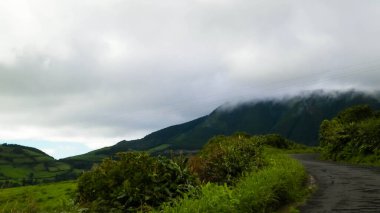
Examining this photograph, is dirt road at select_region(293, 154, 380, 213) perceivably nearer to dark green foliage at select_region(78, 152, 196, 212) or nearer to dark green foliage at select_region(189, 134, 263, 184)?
dark green foliage at select_region(189, 134, 263, 184)

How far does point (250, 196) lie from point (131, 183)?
3.56 m

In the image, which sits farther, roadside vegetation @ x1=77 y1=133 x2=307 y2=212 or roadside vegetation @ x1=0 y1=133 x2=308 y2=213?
roadside vegetation @ x1=77 y1=133 x2=307 y2=212

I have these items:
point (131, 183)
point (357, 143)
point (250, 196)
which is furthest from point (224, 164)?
point (357, 143)

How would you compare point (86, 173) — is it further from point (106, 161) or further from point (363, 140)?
point (363, 140)

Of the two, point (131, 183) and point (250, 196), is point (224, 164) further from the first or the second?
point (131, 183)

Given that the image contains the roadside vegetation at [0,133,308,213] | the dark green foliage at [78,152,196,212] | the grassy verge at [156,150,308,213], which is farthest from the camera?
the dark green foliage at [78,152,196,212]

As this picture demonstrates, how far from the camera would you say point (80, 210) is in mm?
10680

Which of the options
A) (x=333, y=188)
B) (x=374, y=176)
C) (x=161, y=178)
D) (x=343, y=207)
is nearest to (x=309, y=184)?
(x=333, y=188)

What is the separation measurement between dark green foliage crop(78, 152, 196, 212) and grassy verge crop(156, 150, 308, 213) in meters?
0.81

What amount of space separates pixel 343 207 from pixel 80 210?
880cm

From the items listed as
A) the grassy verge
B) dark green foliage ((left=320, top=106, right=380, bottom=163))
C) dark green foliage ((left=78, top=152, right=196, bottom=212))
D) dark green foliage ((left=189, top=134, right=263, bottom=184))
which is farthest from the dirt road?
dark green foliage ((left=320, top=106, right=380, bottom=163))

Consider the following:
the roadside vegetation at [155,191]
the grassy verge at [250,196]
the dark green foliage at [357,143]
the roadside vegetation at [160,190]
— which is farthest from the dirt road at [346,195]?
the dark green foliage at [357,143]

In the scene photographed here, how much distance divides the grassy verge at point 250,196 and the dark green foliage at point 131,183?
81cm

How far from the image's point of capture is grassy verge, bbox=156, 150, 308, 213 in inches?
421
